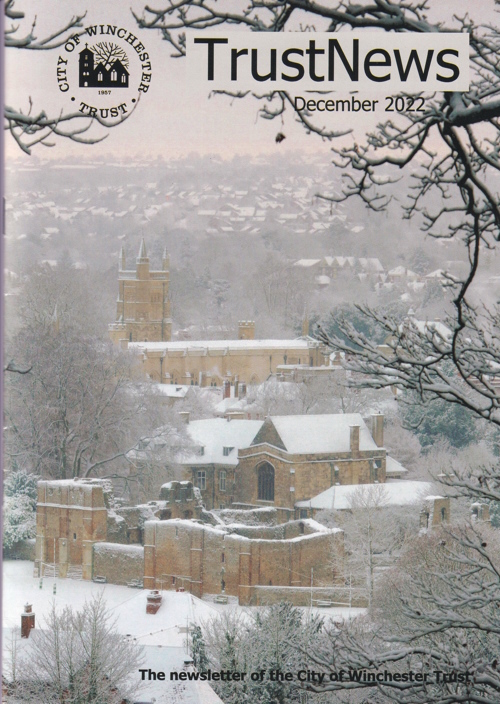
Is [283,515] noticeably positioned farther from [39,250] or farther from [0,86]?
[0,86]

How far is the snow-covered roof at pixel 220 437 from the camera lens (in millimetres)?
11203

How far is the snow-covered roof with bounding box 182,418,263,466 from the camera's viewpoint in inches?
441

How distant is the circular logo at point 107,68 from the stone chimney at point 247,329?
6003 mm

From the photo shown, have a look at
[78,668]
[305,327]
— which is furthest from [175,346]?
[78,668]

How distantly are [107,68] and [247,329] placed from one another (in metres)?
6.52

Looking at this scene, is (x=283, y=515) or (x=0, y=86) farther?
(x=283, y=515)

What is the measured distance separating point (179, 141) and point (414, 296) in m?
2.52

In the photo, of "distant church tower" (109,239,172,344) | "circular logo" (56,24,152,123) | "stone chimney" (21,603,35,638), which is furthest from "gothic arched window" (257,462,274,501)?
"circular logo" (56,24,152,123)

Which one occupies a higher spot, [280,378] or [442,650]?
[280,378]

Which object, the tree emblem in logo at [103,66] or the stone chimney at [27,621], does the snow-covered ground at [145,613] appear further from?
the tree emblem in logo at [103,66]

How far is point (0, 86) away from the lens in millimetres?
1275

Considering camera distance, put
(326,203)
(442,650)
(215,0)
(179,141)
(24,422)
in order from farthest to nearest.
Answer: (326,203) < (24,422) < (179,141) < (215,0) < (442,650)

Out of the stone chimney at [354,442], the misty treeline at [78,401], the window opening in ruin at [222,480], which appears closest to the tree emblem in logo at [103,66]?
the misty treeline at [78,401]

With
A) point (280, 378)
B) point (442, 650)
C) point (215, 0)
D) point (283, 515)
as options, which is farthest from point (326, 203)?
point (442, 650)
